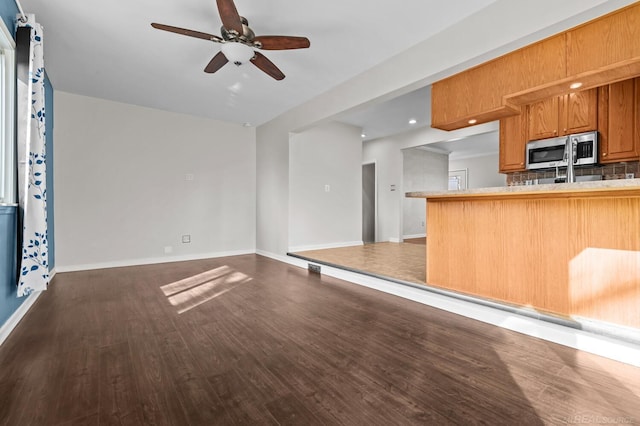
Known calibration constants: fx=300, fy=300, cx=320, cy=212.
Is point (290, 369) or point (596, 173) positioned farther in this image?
point (596, 173)

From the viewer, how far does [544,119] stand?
13.0ft

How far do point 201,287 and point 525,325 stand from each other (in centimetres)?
335

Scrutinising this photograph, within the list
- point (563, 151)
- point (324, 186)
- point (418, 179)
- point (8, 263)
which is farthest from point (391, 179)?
point (8, 263)

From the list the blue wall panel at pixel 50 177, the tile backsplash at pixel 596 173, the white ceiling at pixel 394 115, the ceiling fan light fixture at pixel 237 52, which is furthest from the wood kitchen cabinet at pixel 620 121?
the blue wall panel at pixel 50 177

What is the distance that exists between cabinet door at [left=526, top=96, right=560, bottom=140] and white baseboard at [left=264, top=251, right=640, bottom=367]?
9.12ft

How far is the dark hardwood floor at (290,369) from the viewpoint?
1.43m

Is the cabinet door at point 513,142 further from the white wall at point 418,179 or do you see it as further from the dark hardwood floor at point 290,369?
the white wall at point 418,179

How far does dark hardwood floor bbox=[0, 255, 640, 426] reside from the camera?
143 centimetres

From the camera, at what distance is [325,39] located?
312 cm

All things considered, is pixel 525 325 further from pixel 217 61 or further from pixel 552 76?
pixel 217 61

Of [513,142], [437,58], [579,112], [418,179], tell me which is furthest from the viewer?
[418,179]

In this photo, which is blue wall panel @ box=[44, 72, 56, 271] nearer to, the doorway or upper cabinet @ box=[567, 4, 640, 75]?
upper cabinet @ box=[567, 4, 640, 75]

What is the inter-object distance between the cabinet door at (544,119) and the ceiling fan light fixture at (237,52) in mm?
3618

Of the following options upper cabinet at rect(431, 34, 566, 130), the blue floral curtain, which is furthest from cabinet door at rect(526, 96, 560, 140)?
the blue floral curtain
